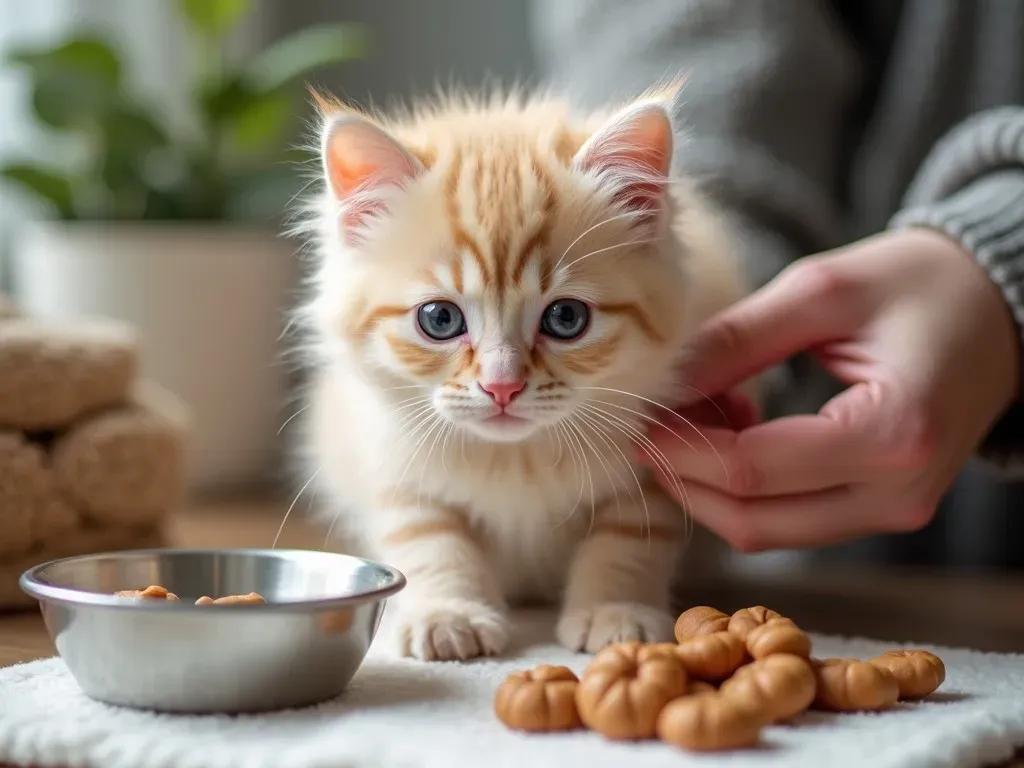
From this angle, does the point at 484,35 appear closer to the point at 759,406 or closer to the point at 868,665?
the point at 759,406

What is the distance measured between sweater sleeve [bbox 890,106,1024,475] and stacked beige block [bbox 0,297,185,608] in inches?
34.1

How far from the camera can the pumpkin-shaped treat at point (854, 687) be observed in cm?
83

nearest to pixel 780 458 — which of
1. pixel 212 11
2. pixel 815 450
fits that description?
pixel 815 450

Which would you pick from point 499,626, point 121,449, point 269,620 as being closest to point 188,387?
point 121,449

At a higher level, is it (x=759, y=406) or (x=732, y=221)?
(x=732, y=221)

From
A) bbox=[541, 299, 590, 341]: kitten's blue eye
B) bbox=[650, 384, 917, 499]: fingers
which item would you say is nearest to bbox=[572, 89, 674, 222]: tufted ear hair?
bbox=[541, 299, 590, 341]: kitten's blue eye

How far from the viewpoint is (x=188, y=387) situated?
211 cm

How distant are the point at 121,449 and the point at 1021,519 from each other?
52.3 inches

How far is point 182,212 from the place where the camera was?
2.14 meters

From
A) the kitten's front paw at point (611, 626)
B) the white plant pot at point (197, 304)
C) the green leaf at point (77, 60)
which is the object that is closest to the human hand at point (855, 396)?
the kitten's front paw at point (611, 626)

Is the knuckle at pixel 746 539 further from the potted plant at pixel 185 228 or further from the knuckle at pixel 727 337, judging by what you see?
the potted plant at pixel 185 228

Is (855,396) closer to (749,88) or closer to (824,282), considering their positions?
(824,282)

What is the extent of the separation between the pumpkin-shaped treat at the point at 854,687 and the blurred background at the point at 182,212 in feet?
3.09

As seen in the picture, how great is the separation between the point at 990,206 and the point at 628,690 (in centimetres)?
76
